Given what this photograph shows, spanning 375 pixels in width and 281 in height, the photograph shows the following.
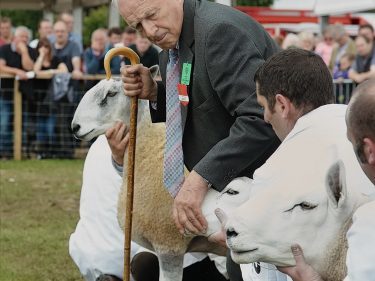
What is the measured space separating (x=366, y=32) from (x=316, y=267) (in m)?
10.2

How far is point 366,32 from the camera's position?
39.9 feet

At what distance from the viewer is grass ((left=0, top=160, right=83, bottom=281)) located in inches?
246

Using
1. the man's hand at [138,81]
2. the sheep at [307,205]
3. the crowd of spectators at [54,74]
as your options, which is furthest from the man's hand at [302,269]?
the crowd of spectators at [54,74]

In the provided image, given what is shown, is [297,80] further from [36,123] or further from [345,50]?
[345,50]

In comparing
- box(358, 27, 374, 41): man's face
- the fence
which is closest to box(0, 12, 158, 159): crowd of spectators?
the fence

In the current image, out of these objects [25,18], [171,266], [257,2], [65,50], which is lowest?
[25,18]

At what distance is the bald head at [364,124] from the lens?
200 cm

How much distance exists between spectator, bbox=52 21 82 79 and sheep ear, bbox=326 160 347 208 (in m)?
10.2

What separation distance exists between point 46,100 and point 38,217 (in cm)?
428

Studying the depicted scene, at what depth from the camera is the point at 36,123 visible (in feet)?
40.1

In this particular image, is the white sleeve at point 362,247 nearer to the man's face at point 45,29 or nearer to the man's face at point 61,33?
the man's face at point 61,33

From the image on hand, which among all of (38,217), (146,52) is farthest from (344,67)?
(38,217)

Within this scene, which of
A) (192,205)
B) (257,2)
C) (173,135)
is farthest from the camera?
(257,2)

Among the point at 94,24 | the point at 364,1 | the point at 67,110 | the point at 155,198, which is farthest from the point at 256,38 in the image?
the point at 94,24
